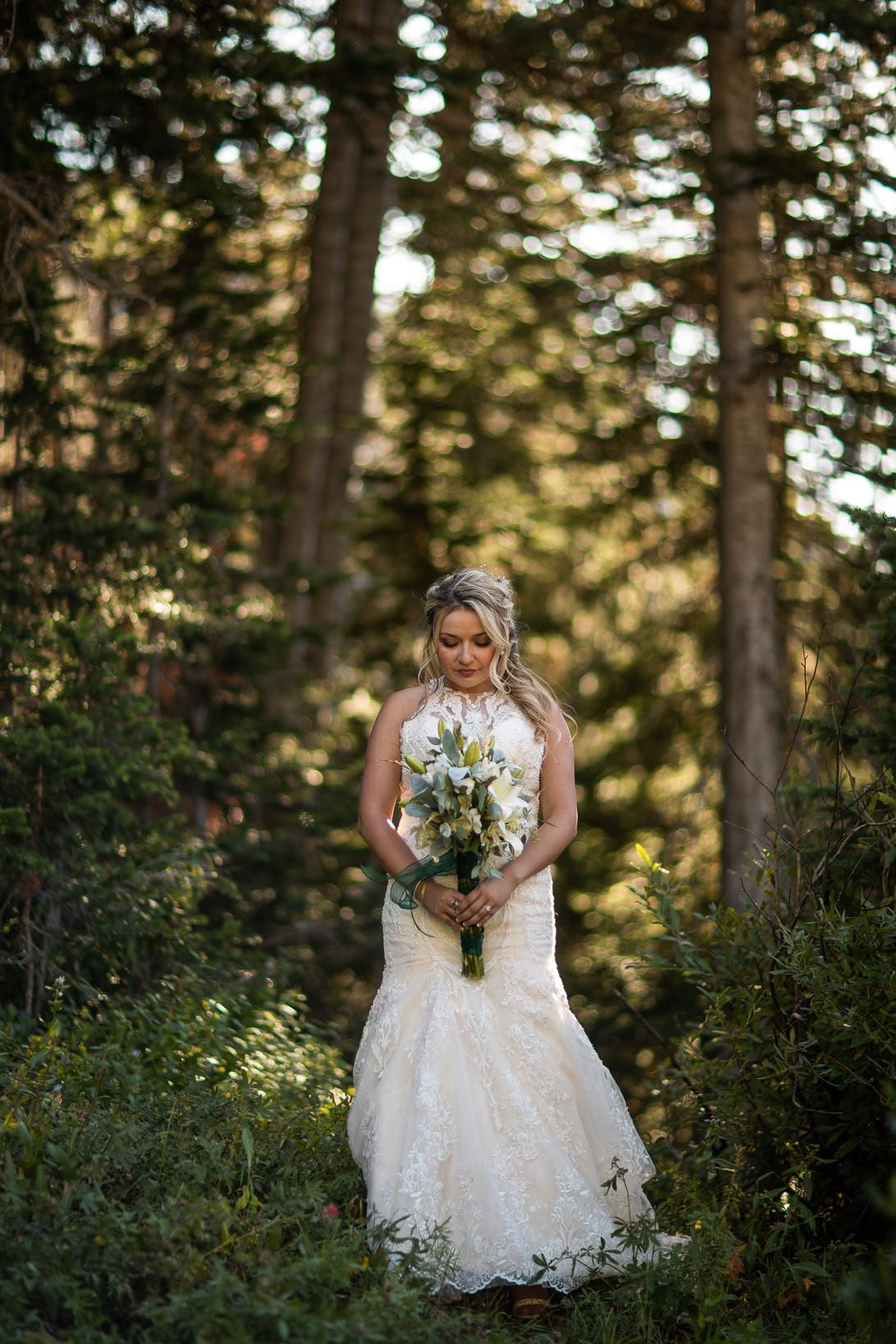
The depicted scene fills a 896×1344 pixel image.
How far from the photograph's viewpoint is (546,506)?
15148 mm

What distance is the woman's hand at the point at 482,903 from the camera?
512 cm

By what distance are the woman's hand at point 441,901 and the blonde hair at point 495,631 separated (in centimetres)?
80

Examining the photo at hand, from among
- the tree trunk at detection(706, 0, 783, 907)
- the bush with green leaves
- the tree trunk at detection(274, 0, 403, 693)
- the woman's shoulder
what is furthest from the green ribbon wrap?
the tree trunk at detection(706, 0, 783, 907)

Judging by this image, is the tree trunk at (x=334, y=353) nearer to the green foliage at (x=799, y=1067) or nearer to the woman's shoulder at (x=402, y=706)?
the woman's shoulder at (x=402, y=706)

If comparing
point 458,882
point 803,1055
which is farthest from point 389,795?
point 803,1055

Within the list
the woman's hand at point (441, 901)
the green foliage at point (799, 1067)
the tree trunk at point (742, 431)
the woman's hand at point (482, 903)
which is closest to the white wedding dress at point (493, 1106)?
the woman's hand at point (441, 901)

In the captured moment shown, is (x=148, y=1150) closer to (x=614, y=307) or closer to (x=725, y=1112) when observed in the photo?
(x=725, y=1112)

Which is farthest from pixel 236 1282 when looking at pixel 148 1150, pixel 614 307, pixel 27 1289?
pixel 614 307

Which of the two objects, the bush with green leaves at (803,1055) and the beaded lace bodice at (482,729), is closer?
the bush with green leaves at (803,1055)

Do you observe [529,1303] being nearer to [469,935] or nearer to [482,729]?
[469,935]

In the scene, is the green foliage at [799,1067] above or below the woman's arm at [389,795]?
below

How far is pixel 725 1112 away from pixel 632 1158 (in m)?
0.48

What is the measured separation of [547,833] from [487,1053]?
88cm

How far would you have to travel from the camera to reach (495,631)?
18.4 ft
